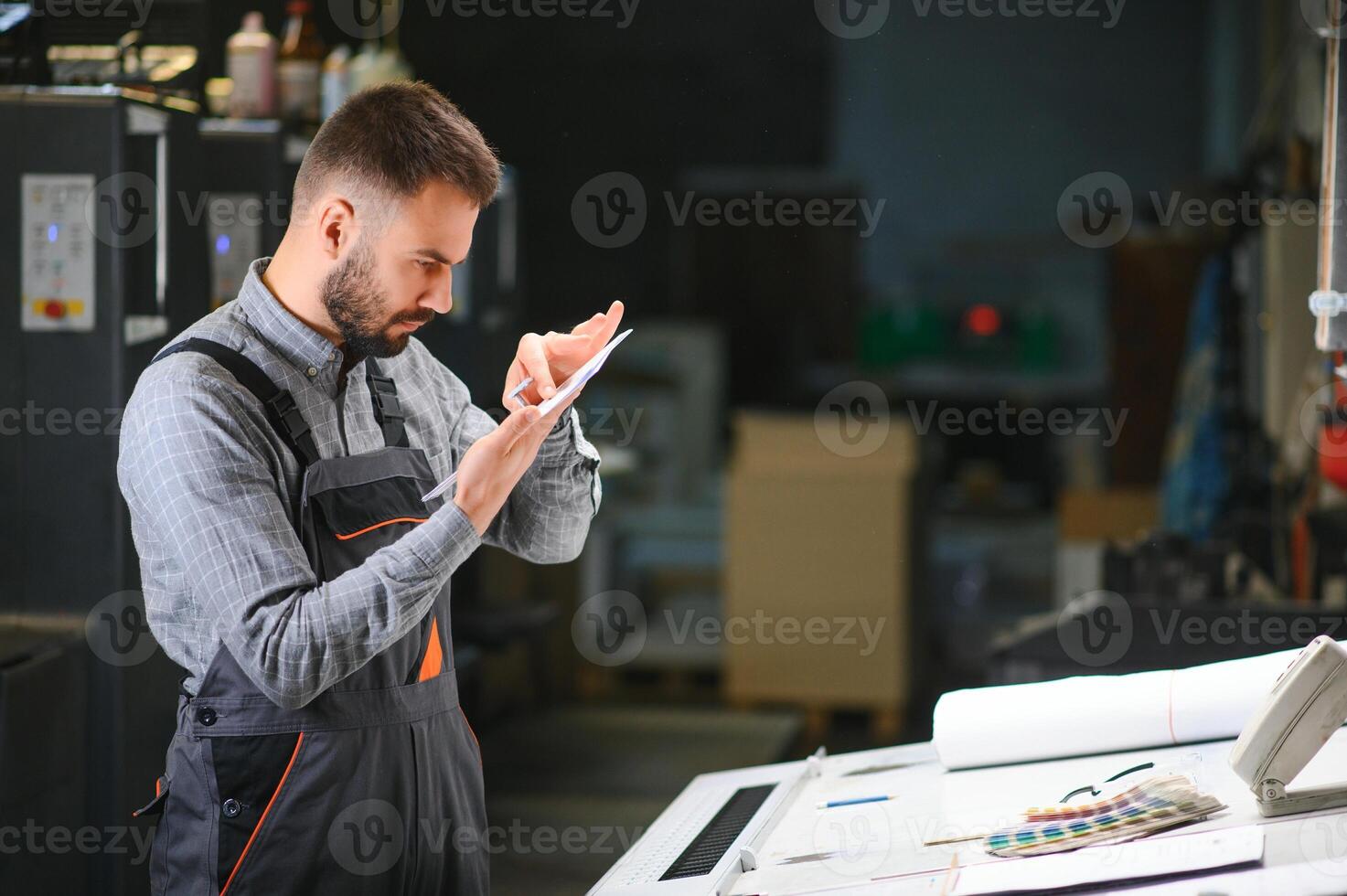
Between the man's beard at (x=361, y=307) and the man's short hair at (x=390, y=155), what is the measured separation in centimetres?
6

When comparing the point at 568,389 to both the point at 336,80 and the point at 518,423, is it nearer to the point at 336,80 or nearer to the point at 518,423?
the point at 518,423

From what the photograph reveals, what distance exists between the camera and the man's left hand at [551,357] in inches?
60.4

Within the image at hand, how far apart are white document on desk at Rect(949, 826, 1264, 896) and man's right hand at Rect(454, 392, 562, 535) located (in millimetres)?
622

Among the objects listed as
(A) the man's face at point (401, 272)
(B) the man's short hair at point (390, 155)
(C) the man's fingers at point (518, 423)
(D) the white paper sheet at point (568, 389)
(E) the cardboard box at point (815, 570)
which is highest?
(B) the man's short hair at point (390, 155)

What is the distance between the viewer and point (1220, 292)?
3916 mm

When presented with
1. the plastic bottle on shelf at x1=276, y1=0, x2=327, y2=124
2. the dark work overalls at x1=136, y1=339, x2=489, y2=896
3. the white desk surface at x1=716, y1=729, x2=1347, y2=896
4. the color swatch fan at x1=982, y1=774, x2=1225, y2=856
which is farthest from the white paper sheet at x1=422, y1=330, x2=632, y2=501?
the plastic bottle on shelf at x1=276, y1=0, x2=327, y2=124

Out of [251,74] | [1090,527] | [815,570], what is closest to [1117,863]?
[251,74]

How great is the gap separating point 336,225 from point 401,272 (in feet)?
0.31

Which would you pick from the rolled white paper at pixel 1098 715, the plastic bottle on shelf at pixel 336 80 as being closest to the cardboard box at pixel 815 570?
the plastic bottle on shelf at pixel 336 80

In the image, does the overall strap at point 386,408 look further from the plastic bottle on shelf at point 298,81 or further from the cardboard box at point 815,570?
the cardboard box at point 815,570

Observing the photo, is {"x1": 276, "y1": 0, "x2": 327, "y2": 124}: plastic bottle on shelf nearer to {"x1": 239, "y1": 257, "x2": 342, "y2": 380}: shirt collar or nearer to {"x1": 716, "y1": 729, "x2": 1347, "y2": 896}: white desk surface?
{"x1": 239, "y1": 257, "x2": 342, "y2": 380}: shirt collar

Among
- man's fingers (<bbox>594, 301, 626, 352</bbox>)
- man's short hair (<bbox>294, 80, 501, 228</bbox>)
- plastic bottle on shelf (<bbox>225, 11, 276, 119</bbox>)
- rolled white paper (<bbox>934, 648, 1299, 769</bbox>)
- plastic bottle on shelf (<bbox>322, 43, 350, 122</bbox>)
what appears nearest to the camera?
man's short hair (<bbox>294, 80, 501, 228</bbox>)

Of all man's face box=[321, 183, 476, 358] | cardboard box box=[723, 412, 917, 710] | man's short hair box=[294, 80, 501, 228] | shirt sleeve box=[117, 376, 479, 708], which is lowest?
cardboard box box=[723, 412, 917, 710]

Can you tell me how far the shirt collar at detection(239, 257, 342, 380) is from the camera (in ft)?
5.09
